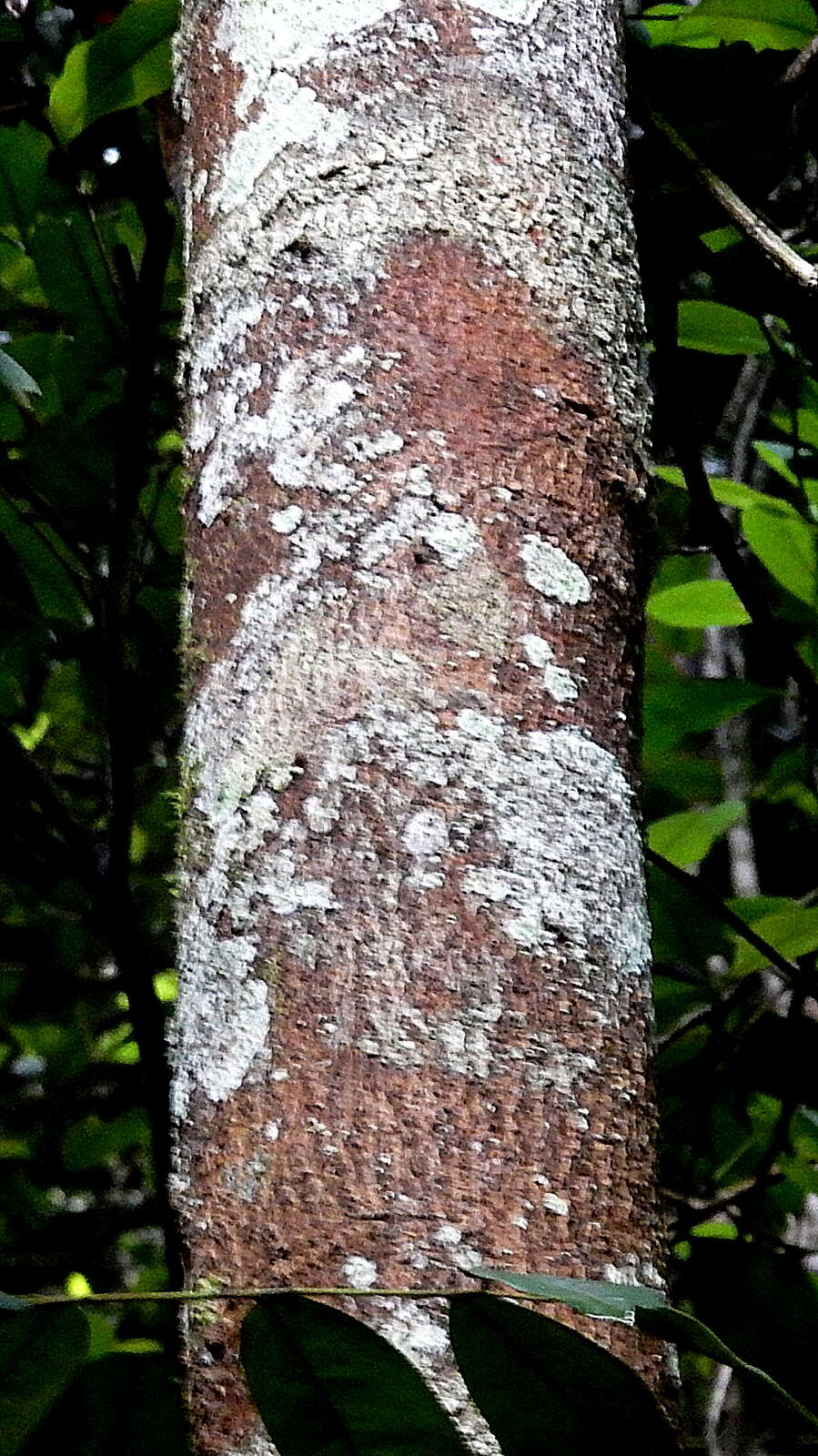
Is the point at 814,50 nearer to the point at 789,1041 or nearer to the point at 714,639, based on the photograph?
the point at 789,1041

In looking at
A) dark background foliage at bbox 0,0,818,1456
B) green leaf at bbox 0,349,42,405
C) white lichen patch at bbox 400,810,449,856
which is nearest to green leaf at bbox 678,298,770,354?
dark background foliage at bbox 0,0,818,1456

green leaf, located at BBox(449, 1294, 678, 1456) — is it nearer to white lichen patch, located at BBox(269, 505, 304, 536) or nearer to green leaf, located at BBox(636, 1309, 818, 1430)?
green leaf, located at BBox(636, 1309, 818, 1430)

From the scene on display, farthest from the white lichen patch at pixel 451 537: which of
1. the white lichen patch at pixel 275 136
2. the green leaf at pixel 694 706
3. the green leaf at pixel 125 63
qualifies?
the green leaf at pixel 694 706

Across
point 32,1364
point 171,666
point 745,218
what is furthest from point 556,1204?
point 171,666

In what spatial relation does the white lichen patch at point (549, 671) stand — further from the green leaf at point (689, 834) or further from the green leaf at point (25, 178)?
the green leaf at point (25, 178)

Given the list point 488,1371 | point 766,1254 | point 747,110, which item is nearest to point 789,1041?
point 766,1254
